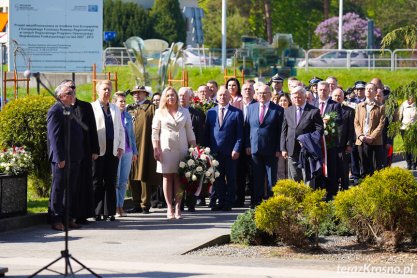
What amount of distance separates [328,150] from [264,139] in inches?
64.1

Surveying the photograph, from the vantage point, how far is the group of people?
627 inches

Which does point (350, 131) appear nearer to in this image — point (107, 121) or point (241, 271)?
point (107, 121)

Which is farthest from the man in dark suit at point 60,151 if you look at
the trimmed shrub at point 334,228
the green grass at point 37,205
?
the trimmed shrub at point 334,228

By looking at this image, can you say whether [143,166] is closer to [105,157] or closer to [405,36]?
[105,157]

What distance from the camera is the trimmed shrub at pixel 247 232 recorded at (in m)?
13.8

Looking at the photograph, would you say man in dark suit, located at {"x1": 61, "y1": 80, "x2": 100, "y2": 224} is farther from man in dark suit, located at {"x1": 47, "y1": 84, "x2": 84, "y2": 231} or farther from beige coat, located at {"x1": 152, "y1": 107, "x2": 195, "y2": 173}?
beige coat, located at {"x1": 152, "y1": 107, "x2": 195, "y2": 173}

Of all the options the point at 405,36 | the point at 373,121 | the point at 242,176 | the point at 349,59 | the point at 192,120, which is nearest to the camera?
the point at 405,36

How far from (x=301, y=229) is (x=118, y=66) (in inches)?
1628

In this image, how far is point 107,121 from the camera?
16.7 meters

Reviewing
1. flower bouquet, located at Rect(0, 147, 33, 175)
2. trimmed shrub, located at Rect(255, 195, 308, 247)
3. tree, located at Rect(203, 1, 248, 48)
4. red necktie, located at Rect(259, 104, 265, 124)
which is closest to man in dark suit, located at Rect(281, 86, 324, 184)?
red necktie, located at Rect(259, 104, 265, 124)

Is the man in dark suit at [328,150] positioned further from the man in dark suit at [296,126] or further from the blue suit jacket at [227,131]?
the blue suit jacket at [227,131]

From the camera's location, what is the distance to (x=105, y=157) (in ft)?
54.6

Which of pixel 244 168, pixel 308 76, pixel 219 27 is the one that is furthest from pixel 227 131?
pixel 219 27

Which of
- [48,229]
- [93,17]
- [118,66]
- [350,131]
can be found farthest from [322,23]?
[48,229]
